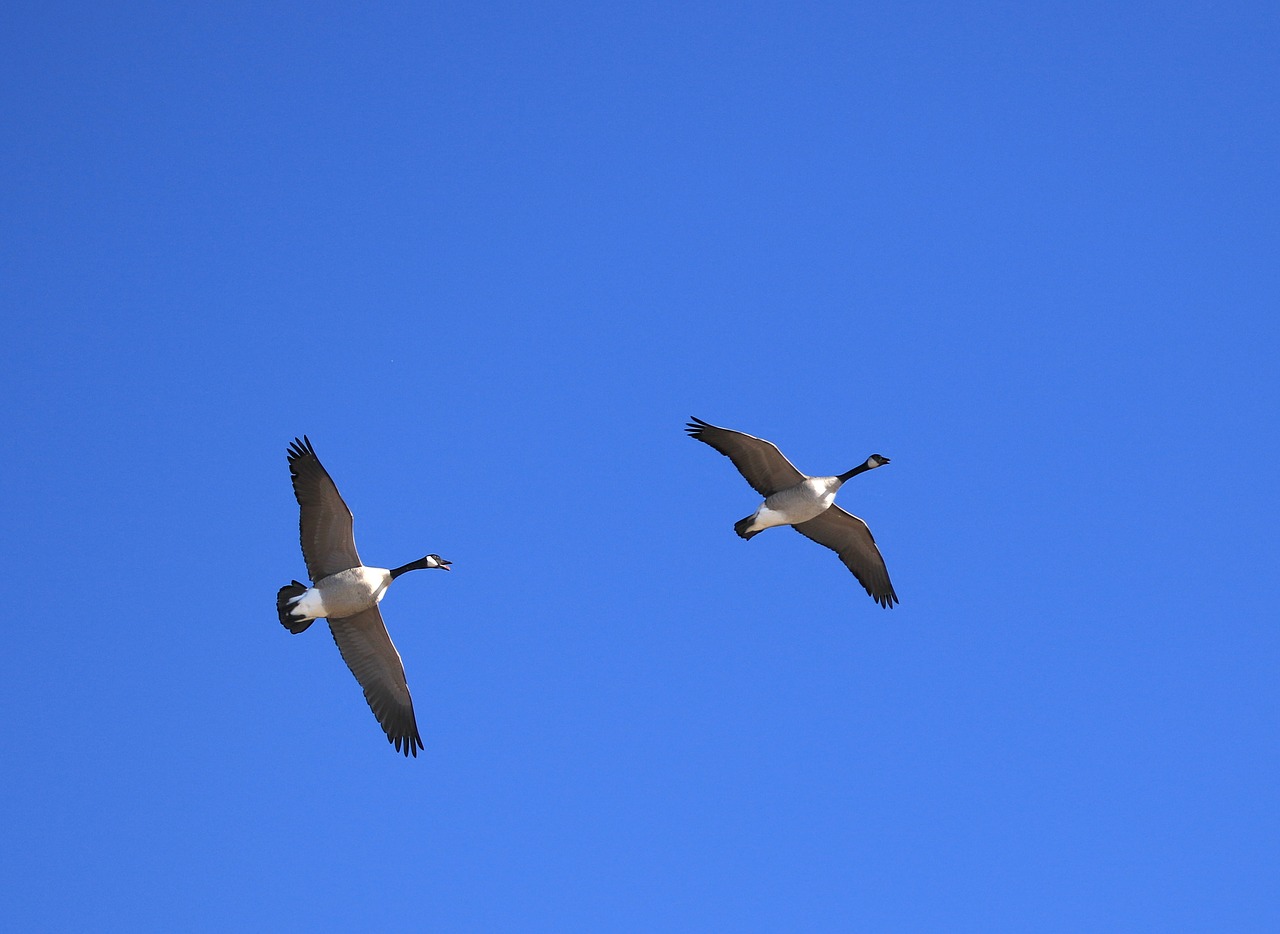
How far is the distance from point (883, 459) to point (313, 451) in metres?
9.13

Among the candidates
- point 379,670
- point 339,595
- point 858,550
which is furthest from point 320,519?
point 858,550

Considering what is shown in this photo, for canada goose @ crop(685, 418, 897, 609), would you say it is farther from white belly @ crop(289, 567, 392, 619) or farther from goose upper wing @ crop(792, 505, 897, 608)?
white belly @ crop(289, 567, 392, 619)

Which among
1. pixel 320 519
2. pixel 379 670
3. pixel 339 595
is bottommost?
pixel 379 670

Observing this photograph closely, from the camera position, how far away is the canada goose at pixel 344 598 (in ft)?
53.7

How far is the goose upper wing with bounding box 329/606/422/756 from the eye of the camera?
17141mm

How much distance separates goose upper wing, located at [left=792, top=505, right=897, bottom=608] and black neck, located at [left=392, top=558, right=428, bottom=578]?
5.93m

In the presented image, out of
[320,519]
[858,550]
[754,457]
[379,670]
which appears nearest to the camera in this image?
[320,519]

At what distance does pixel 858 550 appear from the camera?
20.3m

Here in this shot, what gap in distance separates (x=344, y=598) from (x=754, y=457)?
6.26 m

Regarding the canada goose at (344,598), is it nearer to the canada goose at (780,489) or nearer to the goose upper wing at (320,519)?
the goose upper wing at (320,519)

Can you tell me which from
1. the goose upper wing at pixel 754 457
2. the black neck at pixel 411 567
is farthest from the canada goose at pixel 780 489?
the black neck at pixel 411 567

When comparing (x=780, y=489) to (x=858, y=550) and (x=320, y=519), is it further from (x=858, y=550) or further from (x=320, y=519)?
(x=320, y=519)

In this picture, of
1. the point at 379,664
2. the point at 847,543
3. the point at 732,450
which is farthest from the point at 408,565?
the point at 847,543

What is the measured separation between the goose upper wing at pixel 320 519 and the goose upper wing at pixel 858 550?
7.24 meters
